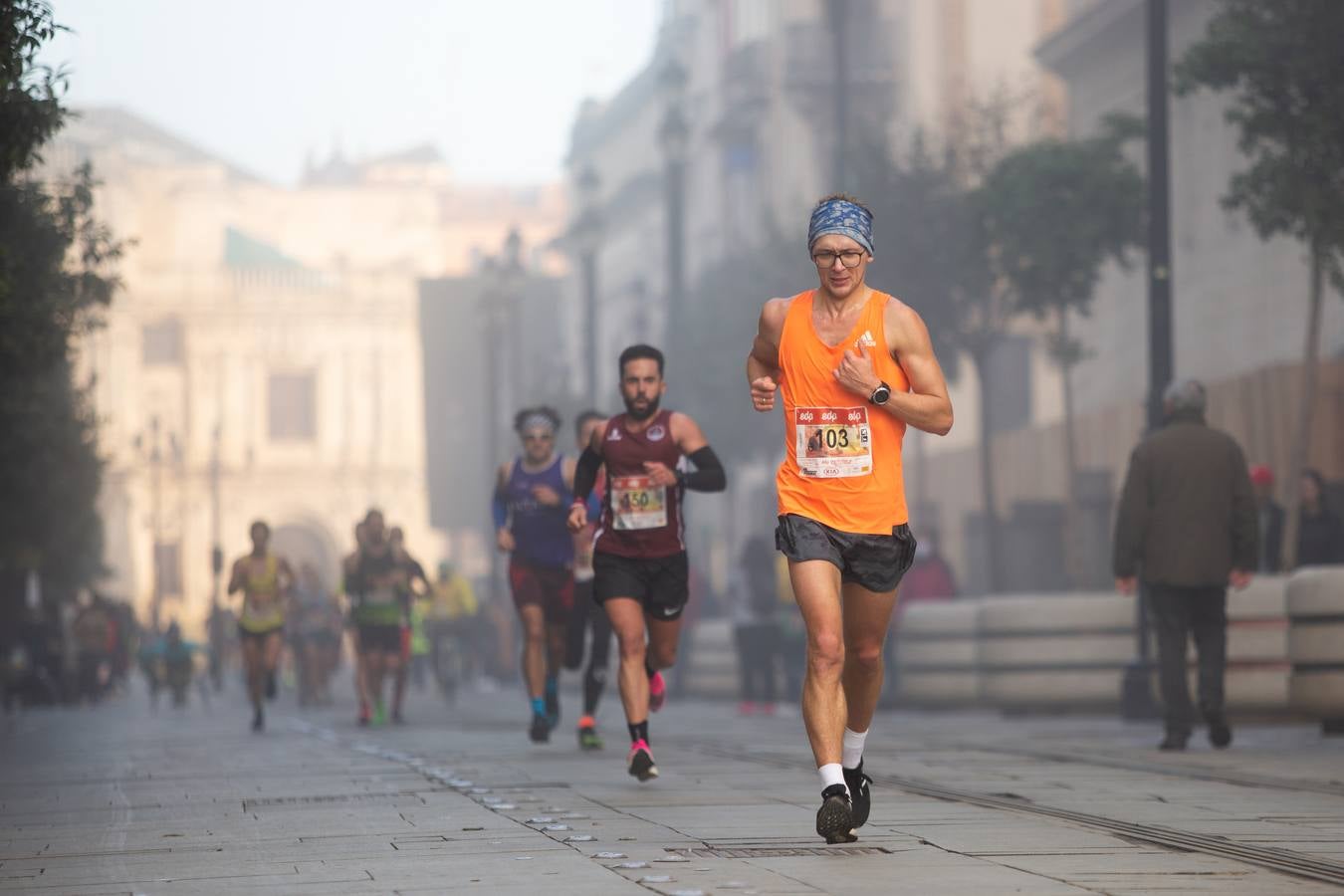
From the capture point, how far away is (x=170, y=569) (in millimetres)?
88000

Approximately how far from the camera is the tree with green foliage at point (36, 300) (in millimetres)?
15685

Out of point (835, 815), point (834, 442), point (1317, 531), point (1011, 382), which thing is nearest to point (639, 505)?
point (834, 442)

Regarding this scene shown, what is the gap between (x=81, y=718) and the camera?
28.0m

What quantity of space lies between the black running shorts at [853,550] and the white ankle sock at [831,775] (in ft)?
2.07

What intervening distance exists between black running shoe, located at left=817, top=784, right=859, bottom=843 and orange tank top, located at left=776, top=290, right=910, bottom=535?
819 mm

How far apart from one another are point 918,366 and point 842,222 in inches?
19.9

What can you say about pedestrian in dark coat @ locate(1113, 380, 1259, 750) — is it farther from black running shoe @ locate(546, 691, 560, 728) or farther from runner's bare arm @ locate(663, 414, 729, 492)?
black running shoe @ locate(546, 691, 560, 728)

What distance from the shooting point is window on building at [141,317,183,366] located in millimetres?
89250

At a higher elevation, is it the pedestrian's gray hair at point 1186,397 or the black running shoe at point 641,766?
the pedestrian's gray hair at point 1186,397

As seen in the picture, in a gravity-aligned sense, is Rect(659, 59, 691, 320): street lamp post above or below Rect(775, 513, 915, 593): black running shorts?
above

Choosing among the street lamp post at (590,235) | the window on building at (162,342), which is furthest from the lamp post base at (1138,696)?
the window on building at (162,342)

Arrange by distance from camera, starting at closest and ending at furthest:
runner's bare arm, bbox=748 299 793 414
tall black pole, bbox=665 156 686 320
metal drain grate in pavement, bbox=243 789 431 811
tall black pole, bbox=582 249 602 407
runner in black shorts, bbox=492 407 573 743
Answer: runner's bare arm, bbox=748 299 793 414
metal drain grate in pavement, bbox=243 789 431 811
runner in black shorts, bbox=492 407 573 743
tall black pole, bbox=665 156 686 320
tall black pole, bbox=582 249 602 407

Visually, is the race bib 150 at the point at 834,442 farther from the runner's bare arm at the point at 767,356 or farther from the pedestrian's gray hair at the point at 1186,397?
the pedestrian's gray hair at the point at 1186,397

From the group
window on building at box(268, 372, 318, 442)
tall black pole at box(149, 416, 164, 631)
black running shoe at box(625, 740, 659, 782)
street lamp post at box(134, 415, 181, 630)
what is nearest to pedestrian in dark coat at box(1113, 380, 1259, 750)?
black running shoe at box(625, 740, 659, 782)
